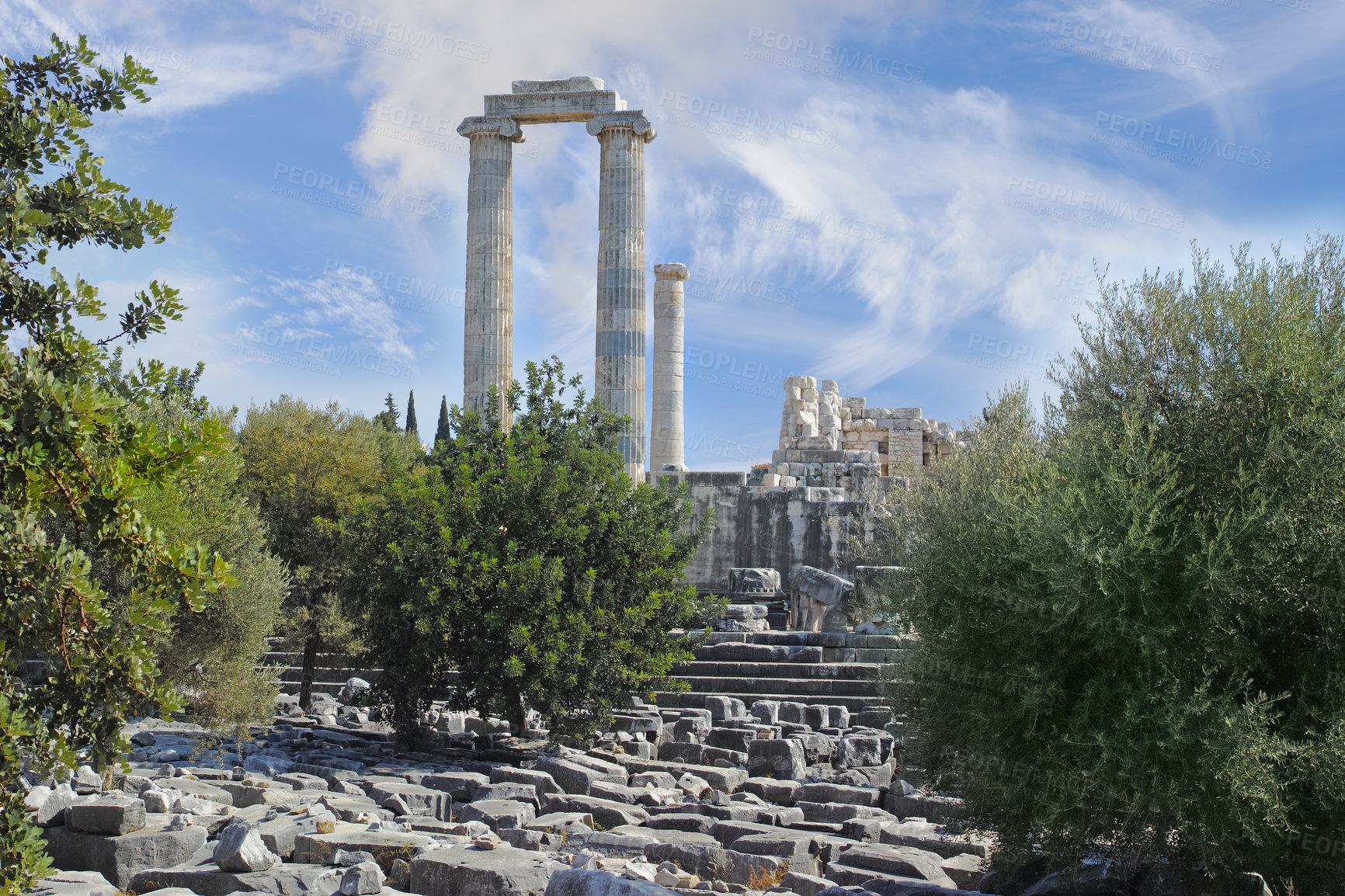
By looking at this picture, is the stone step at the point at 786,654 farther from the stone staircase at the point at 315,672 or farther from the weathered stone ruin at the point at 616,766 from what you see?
the stone staircase at the point at 315,672

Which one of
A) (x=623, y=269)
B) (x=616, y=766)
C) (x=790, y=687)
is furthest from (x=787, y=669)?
(x=623, y=269)

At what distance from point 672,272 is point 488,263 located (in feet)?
23.1

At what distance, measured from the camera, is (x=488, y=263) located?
2717 cm

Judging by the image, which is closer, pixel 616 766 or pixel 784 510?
pixel 616 766

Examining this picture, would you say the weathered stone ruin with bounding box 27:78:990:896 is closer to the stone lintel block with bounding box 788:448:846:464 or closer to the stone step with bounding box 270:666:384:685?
the stone step with bounding box 270:666:384:685

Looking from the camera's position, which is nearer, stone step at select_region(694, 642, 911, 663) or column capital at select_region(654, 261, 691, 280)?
stone step at select_region(694, 642, 911, 663)

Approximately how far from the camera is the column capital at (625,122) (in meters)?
26.6

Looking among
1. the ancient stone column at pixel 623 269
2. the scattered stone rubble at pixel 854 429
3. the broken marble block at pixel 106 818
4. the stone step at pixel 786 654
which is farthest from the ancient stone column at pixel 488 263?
the broken marble block at pixel 106 818

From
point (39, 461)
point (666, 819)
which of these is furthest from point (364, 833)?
point (39, 461)

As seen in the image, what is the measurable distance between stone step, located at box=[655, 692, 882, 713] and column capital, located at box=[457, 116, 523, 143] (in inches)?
580

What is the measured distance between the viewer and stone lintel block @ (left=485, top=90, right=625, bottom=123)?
27.0m

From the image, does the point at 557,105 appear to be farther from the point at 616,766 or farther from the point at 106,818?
the point at 106,818

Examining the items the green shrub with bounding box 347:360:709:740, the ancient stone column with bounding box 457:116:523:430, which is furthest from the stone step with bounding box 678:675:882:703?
the ancient stone column with bounding box 457:116:523:430

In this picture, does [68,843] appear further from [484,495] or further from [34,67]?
[484,495]
